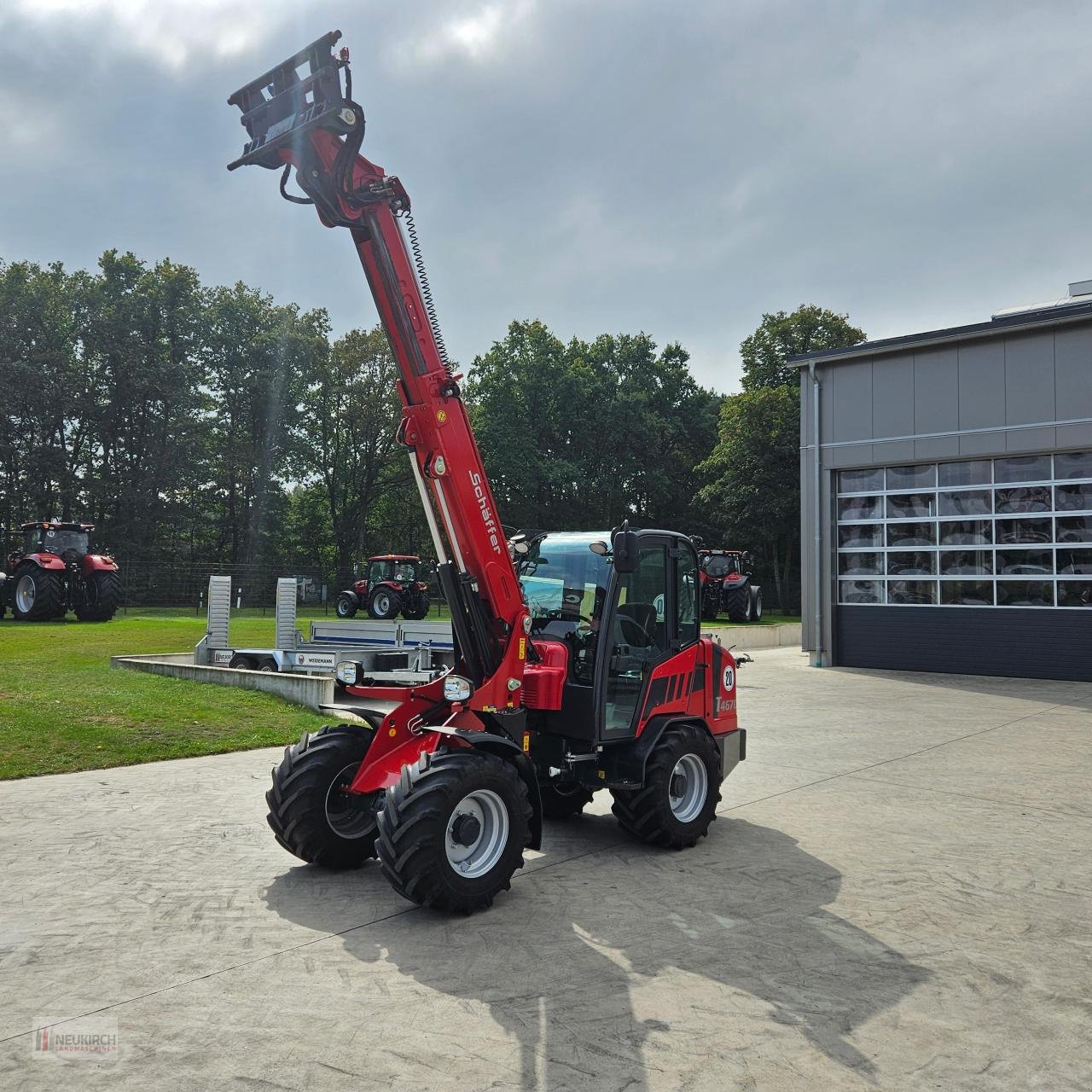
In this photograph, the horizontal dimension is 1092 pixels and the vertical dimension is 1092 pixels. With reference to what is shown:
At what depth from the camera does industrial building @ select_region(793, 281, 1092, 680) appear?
17.1 meters

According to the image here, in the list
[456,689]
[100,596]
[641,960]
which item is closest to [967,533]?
[456,689]

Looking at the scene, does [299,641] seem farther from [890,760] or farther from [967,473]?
[967,473]

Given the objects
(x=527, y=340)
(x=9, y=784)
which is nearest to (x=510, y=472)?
(x=527, y=340)

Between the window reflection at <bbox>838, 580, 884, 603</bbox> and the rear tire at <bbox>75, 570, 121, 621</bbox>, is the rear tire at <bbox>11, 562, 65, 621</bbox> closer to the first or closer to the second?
the rear tire at <bbox>75, 570, 121, 621</bbox>

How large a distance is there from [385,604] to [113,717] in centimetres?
1978

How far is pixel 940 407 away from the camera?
18.3m

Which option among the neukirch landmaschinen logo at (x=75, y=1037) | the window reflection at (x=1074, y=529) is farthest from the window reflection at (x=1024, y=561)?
the neukirch landmaschinen logo at (x=75, y=1037)

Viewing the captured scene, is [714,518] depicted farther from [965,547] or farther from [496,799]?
[496,799]

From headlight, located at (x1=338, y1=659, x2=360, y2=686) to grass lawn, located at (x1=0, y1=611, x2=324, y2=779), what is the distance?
4193 millimetres

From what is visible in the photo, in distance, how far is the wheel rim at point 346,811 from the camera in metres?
5.66

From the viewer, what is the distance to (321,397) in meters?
50.0

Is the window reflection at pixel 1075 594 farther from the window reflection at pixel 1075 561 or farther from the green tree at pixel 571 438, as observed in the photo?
the green tree at pixel 571 438

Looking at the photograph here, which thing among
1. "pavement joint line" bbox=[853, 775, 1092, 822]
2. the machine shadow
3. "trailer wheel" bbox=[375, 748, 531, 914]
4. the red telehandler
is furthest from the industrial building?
"trailer wheel" bbox=[375, 748, 531, 914]

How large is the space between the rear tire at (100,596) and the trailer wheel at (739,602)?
1872 centimetres
